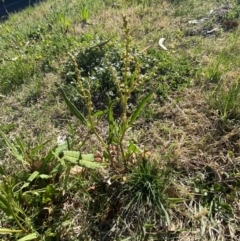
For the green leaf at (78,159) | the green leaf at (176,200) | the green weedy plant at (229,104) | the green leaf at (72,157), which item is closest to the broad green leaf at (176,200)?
the green leaf at (176,200)

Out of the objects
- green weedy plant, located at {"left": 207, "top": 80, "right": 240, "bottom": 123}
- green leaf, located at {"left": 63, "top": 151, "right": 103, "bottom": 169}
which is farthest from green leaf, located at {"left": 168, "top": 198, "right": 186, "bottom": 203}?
green weedy plant, located at {"left": 207, "top": 80, "right": 240, "bottom": 123}

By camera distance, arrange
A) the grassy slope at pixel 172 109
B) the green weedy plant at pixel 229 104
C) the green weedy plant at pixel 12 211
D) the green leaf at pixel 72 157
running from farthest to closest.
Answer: the green weedy plant at pixel 229 104, the grassy slope at pixel 172 109, the green leaf at pixel 72 157, the green weedy plant at pixel 12 211

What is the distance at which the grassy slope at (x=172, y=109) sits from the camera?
1771 mm

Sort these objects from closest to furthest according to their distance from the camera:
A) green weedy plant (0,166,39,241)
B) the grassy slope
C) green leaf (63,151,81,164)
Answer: green weedy plant (0,166,39,241)
green leaf (63,151,81,164)
the grassy slope

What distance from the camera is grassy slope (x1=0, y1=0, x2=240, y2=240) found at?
177cm

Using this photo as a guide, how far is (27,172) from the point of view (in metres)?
1.93

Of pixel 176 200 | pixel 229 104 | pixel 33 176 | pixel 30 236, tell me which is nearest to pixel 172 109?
pixel 229 104

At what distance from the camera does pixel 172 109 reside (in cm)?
241

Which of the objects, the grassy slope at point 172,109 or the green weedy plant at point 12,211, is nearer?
the green weedy plant at point 12,211

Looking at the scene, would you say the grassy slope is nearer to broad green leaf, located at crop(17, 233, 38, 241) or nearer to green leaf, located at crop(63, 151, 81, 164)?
broad green leaf, located at crop(17, 233, 38, 241)

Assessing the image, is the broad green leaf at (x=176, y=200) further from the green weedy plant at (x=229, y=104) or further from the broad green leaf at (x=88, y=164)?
the green weedy plant at (x=229, y=104)

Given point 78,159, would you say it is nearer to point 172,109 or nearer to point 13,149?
point 13,149

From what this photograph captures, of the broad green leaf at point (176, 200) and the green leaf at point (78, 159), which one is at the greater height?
the green leaf at point (78, 159)

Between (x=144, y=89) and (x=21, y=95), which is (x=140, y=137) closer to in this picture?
(x=144, y=89)
